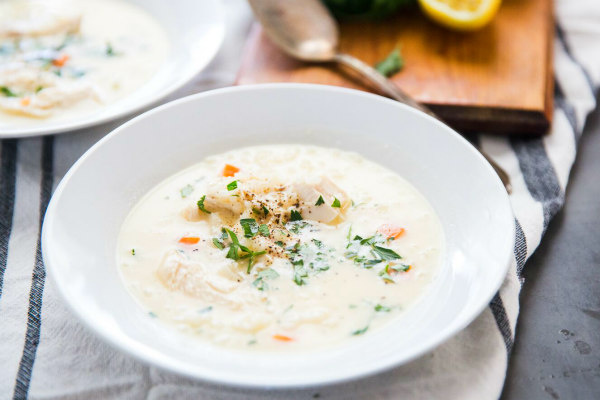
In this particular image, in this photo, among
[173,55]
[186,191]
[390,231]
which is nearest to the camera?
[390,231]

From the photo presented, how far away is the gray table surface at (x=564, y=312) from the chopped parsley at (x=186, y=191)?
124 cm

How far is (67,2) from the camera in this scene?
3891mm

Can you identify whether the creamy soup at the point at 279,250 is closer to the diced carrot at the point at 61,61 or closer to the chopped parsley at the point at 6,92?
the chopped parsley at the point at 6,92

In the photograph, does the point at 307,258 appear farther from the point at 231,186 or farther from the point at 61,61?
the point at 61,61

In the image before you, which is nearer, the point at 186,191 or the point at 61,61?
the point at 186,191

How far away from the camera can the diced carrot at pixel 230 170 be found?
2.57 metres

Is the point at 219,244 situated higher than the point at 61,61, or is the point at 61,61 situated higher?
the point at 219,244

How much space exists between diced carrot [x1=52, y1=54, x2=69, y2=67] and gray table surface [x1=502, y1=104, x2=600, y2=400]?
2357 mm

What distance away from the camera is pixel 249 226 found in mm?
2268

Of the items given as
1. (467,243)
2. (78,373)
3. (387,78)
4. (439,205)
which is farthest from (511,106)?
(78,373)

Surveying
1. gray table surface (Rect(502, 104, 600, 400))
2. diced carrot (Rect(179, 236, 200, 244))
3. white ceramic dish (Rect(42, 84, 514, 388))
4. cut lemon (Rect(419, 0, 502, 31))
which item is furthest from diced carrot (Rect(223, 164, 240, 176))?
cut lemon (Rect(419, 0, 502, 31))

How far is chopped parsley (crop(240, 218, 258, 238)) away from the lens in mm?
2244

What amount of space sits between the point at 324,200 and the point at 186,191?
522 mm

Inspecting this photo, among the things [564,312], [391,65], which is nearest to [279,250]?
[564,312]
